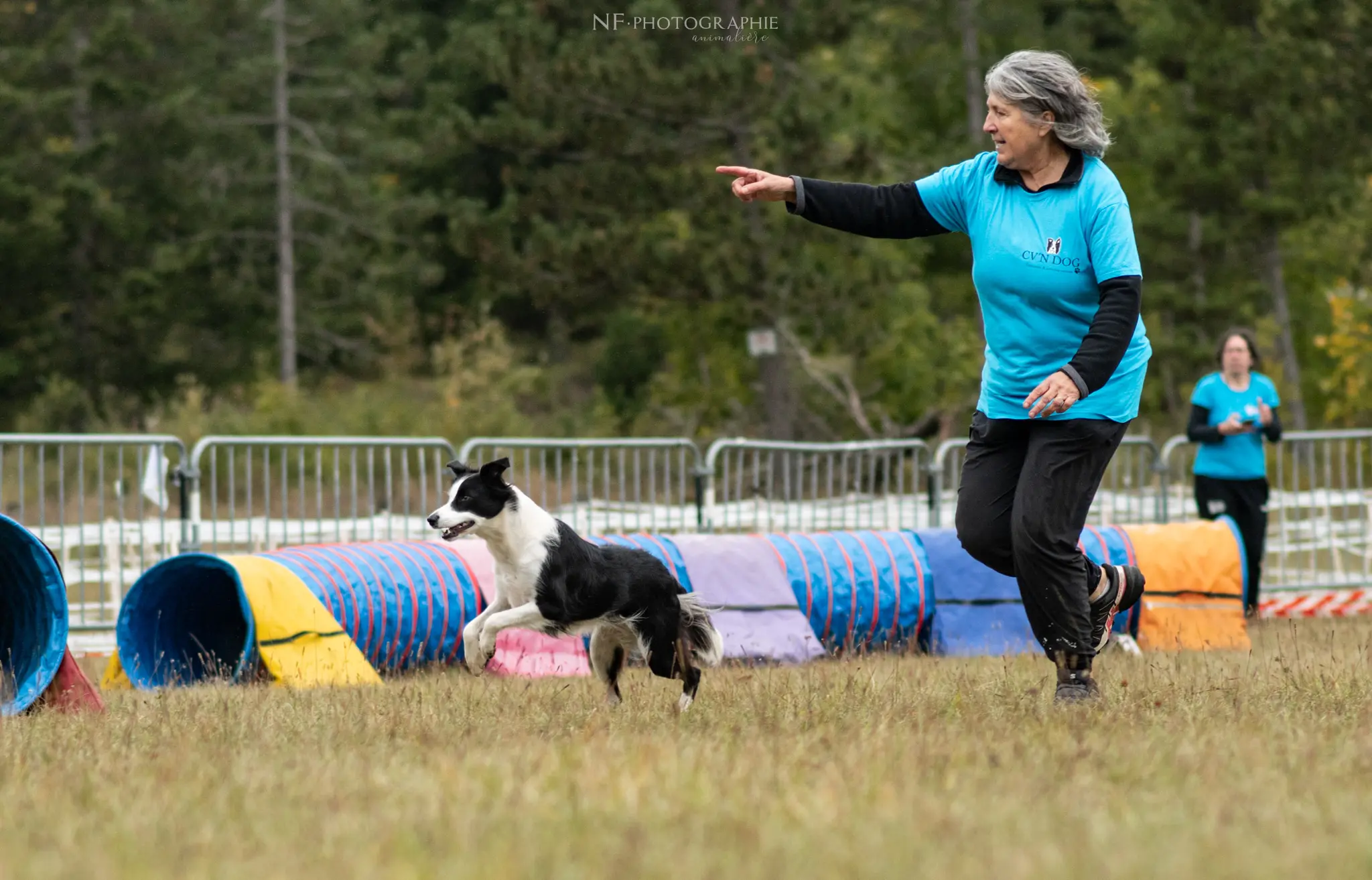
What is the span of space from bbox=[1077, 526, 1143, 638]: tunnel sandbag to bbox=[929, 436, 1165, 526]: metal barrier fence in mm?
2952

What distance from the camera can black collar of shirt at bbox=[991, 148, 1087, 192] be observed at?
512cm

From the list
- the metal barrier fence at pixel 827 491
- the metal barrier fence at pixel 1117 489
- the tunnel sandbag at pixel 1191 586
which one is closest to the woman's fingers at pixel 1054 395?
the tunnel sandbag at pixel 1191 586

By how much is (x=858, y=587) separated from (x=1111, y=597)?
372 cm

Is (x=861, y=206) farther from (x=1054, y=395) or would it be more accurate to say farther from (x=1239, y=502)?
(x=1239, y=502)

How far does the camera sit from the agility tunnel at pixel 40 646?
5.99 meters


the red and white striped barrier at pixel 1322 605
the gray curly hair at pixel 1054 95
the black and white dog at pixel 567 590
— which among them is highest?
the gray curly hair at pixel 1054 95

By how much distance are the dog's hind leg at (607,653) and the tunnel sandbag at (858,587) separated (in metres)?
2.65

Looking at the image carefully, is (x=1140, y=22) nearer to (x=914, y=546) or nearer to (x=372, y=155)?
(x=372, y=155)

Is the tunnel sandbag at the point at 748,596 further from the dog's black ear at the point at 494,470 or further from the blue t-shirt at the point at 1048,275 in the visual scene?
the blue t-shirt at the point at 1048,275

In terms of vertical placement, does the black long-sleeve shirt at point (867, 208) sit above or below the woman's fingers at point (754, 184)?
below

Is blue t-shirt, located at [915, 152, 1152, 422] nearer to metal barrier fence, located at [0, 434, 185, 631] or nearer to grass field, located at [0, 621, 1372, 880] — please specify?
grass field, located at [0, 621, 1372, 880]

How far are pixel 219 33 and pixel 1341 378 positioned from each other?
20.5 meters

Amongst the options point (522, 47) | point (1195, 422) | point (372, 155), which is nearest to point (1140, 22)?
point (522, 47)

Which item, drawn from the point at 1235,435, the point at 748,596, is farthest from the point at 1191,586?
the point at 748,596
